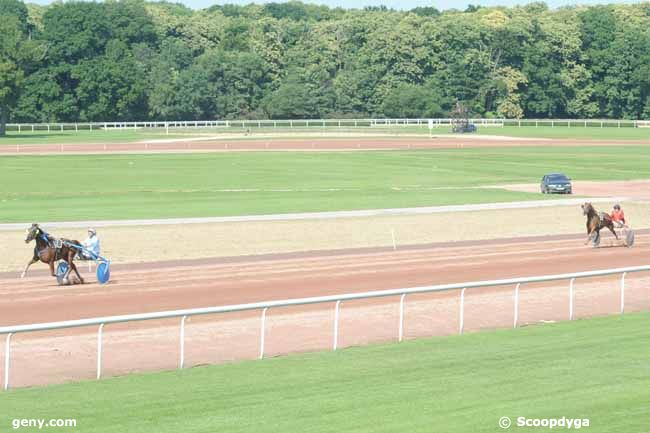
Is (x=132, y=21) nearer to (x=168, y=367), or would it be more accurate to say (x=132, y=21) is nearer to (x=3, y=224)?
(x=3, y=224)

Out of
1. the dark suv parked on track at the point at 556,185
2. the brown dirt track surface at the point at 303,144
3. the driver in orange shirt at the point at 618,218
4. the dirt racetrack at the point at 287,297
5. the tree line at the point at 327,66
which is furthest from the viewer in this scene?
the tree line at the point at 327,66

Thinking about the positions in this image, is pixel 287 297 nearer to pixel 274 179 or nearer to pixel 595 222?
pixel 595 222

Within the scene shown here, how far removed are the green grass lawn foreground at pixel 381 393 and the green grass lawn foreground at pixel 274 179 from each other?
25039 millimetres

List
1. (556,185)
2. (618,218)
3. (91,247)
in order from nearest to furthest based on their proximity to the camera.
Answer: (91,247)
(618,218)
(556,185)

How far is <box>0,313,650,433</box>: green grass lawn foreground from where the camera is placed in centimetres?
1050

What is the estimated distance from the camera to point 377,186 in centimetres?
5334

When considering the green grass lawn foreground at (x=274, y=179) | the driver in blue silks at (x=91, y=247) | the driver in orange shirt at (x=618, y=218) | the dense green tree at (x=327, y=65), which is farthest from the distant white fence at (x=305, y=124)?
the driver in blue silks at (x=91, y=247)

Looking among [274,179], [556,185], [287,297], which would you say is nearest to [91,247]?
[287,297]

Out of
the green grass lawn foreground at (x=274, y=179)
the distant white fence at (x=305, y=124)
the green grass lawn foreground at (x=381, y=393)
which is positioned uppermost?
the green grass lawn foreground at (x=381, y=393)

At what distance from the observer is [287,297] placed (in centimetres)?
2206

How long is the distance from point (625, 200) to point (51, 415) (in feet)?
127

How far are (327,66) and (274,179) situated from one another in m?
74.5

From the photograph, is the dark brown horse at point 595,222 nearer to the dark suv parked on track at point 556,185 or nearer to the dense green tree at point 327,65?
the dark suv parked on track at point 556,185

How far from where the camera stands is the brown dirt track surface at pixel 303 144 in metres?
80.4
